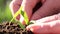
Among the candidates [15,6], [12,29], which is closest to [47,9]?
[15,6]

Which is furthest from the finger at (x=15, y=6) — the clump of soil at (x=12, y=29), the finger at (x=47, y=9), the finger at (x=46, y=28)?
the finger at (x=46, y=28)

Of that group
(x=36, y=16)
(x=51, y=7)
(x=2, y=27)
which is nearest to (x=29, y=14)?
(x=36, y=16)

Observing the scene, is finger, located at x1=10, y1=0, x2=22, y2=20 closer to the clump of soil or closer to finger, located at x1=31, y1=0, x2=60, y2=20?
finger, located at x1=31, y1=0, x2=60, y2=20

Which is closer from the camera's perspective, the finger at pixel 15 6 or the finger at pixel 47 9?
the finger at pixel 47 9

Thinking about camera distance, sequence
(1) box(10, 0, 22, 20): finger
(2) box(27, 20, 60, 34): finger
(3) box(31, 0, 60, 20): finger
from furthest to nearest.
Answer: (1) box(10, 0, 22, 20): finger
(3) box(31, 0, 60, 20): finger
(2) box(27, 20, 60, 34): finger

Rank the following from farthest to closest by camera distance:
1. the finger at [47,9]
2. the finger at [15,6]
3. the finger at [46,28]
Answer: the finger at [15,6] < the finger at [47,9] < the finger at [46,28]

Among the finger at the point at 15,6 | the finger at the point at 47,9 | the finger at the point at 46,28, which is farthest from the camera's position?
the finger at the point at 15,6

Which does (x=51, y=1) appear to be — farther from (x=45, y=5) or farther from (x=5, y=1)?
(x=5, y=1)

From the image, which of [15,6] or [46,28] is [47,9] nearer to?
[15,6]

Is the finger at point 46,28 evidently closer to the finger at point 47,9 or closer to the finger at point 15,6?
the finger at point 47,9

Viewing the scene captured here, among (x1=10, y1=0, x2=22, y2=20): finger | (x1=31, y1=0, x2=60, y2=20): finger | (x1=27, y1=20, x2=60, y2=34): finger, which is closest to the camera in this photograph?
(x1=27, y1=20, x2=60, y2=34): finger

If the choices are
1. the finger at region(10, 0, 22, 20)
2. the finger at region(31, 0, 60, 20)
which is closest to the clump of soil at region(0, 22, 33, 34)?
the finger at region(31, 0, 60, 20)
